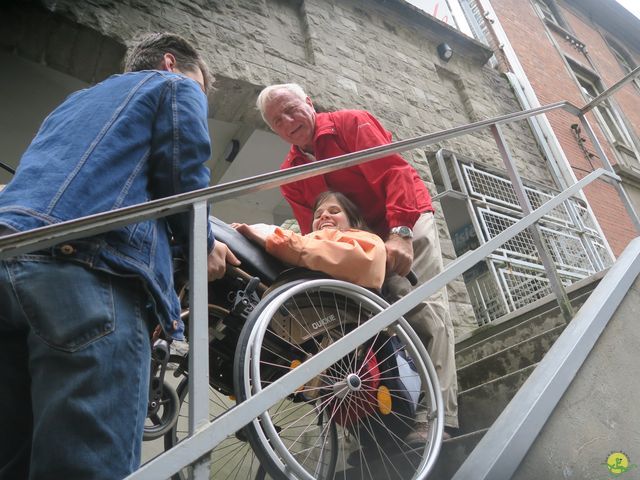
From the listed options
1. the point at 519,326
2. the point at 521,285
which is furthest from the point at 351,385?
the point at 521,285

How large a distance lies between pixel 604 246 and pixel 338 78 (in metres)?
4.00

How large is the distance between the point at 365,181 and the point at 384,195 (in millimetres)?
132

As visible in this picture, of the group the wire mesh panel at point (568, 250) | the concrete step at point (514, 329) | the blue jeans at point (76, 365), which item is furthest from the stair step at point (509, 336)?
the wire mesh panel at point (568, 250)

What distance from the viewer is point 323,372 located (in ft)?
6.07

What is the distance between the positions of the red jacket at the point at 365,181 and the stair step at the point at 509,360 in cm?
80

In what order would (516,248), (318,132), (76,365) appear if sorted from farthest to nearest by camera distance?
1. (516,248)
2. (318,132)
3. (76,365)

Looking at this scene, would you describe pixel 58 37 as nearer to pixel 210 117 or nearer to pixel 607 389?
pixel 210 117

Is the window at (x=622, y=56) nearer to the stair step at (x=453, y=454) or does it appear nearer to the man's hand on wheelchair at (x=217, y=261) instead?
the stair step at (x=453, y=454)

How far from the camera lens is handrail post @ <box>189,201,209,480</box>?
99 cm

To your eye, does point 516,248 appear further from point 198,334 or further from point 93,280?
point 93,280

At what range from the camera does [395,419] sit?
6.68 feet

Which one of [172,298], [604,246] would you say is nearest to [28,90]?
[172,298]

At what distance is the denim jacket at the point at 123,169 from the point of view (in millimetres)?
1084

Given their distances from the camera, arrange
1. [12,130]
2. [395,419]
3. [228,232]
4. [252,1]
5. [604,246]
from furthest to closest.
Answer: [604,246] < [252,1] < [12,130] < [395,419] < [228,232]
